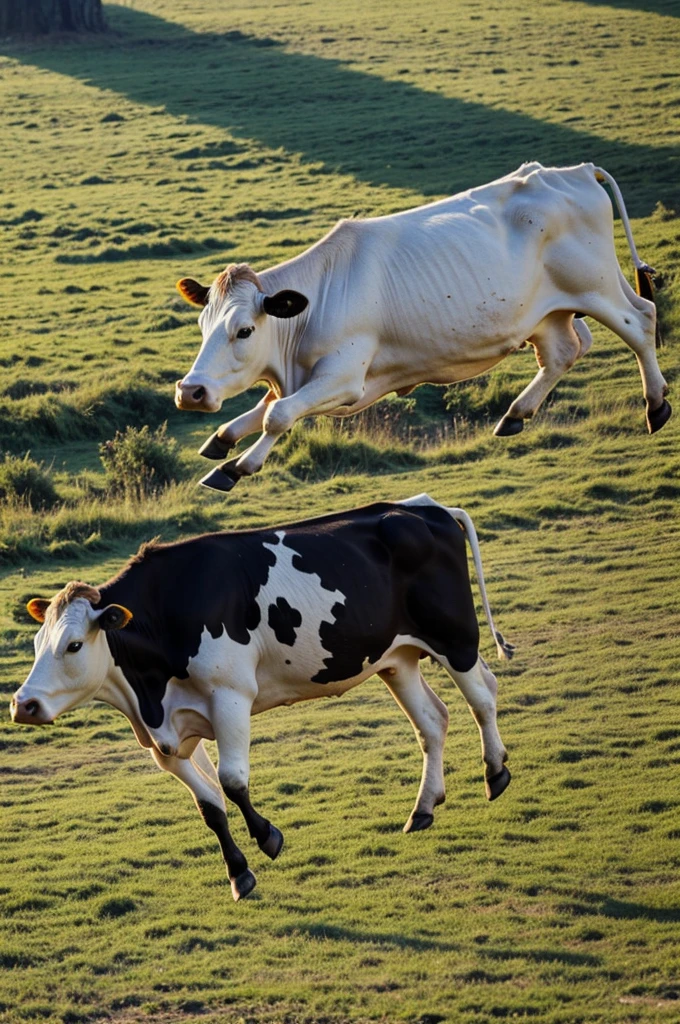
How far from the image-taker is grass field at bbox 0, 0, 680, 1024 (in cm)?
1928

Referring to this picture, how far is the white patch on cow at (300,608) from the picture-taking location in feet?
44.5

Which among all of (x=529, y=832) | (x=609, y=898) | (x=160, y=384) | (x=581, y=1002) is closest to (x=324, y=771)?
(x=529, y=832)

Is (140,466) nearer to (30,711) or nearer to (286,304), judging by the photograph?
(30,711)

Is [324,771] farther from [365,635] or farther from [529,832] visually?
[365,635]

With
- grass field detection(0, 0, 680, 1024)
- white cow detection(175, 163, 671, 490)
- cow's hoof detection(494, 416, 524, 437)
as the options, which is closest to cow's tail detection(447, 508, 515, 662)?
cow's hoof detection(494, 416, 524, 437)

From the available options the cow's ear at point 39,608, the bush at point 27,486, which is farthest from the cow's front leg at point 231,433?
the bush at point 27,486

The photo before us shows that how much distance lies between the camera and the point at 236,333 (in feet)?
37.4

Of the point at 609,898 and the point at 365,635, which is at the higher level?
the point at 365,635

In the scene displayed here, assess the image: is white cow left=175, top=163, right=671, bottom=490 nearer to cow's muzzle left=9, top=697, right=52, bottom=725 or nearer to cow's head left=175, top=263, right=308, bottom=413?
cow's head left=175, top=263, right=308, bottom=413

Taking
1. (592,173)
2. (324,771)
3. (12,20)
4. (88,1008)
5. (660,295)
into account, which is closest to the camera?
(592,173)

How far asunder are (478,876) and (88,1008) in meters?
4.87

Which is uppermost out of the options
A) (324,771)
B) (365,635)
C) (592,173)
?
(592,173)

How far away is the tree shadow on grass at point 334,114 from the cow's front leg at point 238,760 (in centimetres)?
3868

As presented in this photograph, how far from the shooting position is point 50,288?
51344mm
